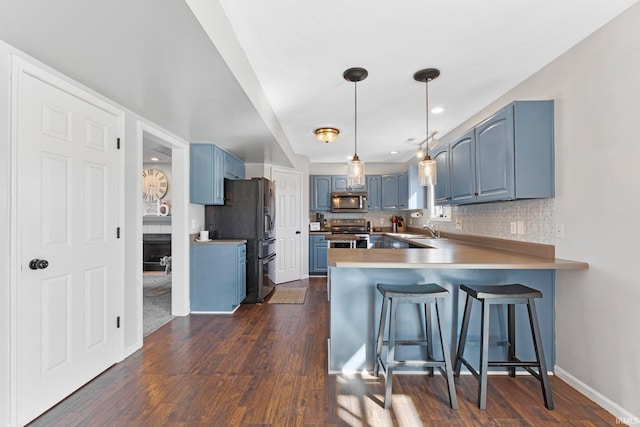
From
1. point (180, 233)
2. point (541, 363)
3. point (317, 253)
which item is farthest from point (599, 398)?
point (317, 253)

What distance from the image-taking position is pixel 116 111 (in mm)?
2525

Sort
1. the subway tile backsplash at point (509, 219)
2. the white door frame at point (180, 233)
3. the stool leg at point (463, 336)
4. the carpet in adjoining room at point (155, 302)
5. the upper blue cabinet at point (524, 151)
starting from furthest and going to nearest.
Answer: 1. the white door frame at point (180, 233)
2. the carpet in adjoining room at point (155, 302)
3. the subway tile backsplash at point (509, 219)
4. the upper blue cabinet at point (524, 151)
5. the stool leg at point (463, 336)

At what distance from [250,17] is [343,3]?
53 cm

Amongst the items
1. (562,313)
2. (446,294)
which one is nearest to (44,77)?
(446,294)

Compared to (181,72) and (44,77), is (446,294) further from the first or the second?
(44,77)

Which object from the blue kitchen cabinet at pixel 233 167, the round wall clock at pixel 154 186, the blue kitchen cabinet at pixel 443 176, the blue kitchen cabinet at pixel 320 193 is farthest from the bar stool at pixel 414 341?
the round wall clock at pixel 154 186

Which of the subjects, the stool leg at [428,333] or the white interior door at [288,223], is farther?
the white interior door at [288,223]

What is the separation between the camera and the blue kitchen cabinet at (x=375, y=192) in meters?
6.39

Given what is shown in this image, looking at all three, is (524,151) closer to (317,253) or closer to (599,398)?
(599,398)

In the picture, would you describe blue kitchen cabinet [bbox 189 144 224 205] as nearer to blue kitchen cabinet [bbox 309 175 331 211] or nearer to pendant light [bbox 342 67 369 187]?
pendant light [bbox 342 67 369 187]

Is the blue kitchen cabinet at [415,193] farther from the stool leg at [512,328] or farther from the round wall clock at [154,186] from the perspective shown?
the round wall clock at [154,186]

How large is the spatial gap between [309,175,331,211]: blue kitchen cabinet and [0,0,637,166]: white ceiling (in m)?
3.19

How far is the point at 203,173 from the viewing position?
12.6 feet

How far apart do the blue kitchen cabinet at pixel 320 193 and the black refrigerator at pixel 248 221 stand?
2.15 m
